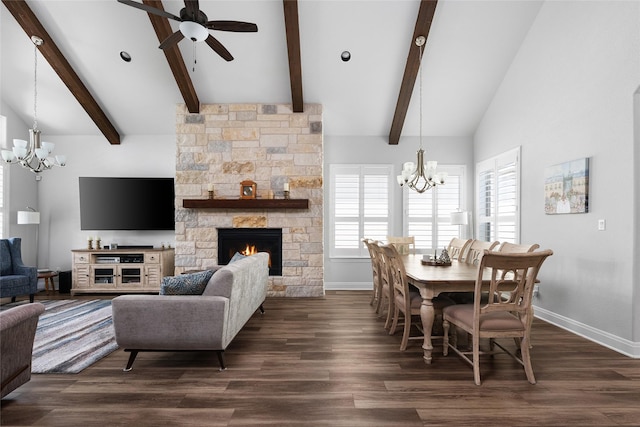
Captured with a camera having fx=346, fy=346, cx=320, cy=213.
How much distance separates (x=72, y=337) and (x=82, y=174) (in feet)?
13.3

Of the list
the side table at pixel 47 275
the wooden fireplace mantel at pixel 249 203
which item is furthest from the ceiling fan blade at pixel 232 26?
the side table at pixel 47 275

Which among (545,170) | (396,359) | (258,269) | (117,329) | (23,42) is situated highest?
(23,42)

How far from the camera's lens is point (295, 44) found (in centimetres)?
474

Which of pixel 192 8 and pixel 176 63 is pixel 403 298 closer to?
pixel 192 8

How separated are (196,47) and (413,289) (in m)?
4.61

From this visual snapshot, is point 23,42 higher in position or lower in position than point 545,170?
higher

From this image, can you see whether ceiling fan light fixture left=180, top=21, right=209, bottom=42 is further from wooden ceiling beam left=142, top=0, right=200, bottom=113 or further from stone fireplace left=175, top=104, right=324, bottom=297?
stone fireplace left=175, top=104, right=324, bottom=297

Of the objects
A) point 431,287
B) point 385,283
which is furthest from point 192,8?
point 385,283

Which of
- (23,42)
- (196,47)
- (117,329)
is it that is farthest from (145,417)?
(23,42)

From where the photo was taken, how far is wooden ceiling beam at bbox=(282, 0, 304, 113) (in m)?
4.32

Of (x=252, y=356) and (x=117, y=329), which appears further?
(x=252, y=356)

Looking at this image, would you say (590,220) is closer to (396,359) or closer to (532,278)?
(532,278)

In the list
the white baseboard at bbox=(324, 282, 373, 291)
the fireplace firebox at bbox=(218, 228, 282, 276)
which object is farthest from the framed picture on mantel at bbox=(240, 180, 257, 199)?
the white baseboard at bbox=(324, 282, 373, 291)

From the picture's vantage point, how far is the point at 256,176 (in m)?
5.96
